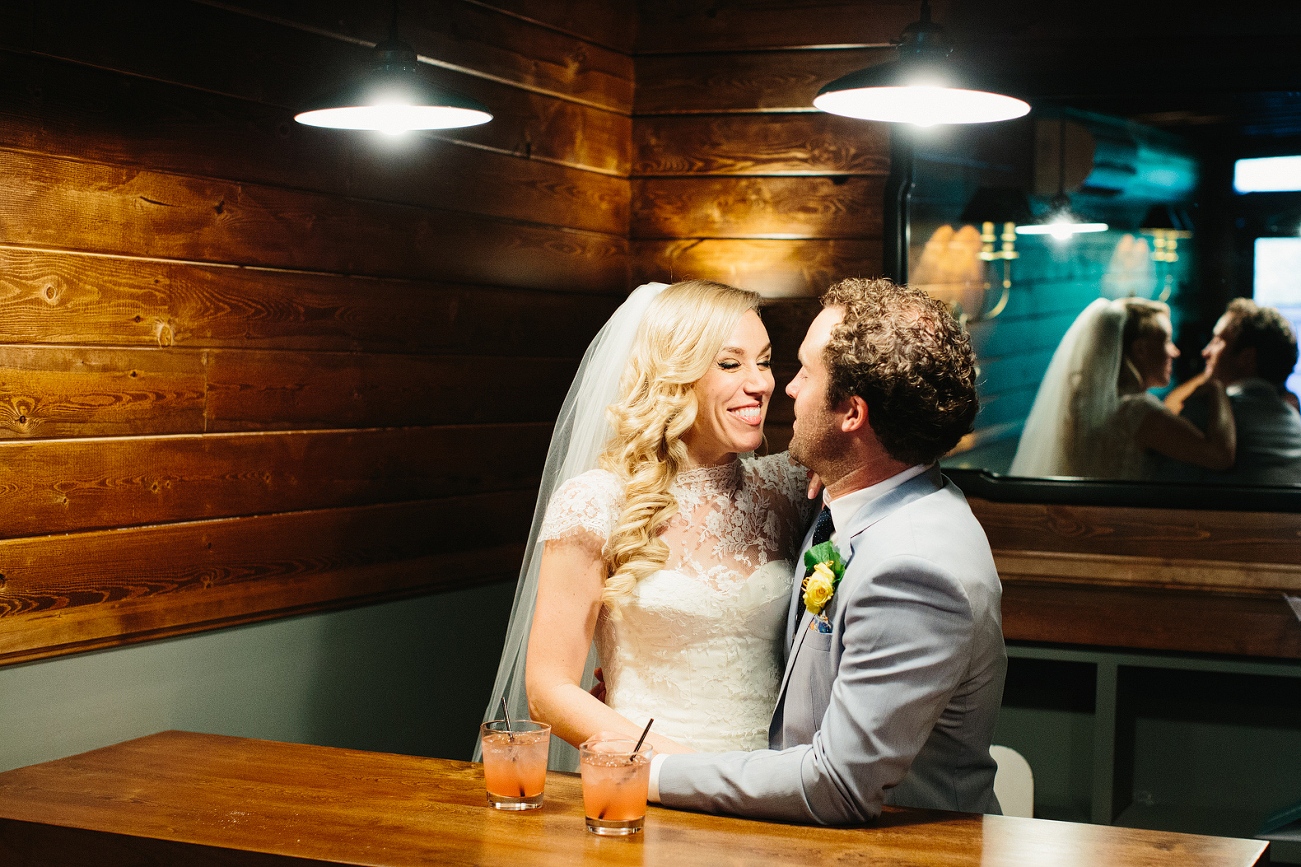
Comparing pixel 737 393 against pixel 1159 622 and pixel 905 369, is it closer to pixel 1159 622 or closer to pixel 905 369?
pixel 905 369

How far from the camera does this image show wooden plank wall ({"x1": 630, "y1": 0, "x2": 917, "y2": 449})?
369 centimetres

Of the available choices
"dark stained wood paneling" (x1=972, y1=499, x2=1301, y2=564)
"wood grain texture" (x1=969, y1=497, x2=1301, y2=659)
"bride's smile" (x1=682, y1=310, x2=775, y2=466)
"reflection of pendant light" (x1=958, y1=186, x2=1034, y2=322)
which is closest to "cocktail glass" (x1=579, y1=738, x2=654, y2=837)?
"bride's smile" (x1=682, y1=310, x2=775, y2=466)

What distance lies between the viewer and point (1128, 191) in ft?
11.6

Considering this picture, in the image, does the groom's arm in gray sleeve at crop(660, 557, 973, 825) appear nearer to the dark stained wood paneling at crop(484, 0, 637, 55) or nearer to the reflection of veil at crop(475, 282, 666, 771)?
the reflection of veil at crop(475, 282, 666, 771)

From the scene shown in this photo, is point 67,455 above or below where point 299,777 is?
above

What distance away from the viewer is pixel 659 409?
2.31 m

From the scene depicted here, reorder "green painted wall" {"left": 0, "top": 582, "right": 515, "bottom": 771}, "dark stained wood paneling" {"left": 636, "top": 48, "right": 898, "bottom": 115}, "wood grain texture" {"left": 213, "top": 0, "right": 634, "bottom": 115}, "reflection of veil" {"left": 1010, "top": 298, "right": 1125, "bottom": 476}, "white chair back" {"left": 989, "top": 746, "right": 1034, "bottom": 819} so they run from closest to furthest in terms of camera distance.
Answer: "green painted wall" {"left": 0, "top": 582, "right": 515, "bottom": 771}, "white chair back" {"left": 989, "top": 746, "right": 1034, "bottom": 819}, "wood grain texture" {"left": 213, "top": 0, "right": 634, "bottom": 115}, "reflection of veil" {"left": 1010, "top": 298, "right": 1125, "bottom": 476}, "dark stained wood paneling" {"left": 636, "top": 48, "right": 898, "bottom": 115}

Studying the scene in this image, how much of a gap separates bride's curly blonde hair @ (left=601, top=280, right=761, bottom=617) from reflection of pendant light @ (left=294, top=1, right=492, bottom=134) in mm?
590

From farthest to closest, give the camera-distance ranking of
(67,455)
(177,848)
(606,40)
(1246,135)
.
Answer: (606,40) → (1246,135) → (67,455) → (177,848)

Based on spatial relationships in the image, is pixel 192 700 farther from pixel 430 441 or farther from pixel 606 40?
pixel 606 40

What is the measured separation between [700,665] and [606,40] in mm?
2305

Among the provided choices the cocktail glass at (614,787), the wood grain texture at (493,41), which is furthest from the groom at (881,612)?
the wood grain texture at (493,41)

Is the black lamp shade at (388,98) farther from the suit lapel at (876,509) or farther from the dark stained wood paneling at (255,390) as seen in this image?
the suit lapel at (876,509)

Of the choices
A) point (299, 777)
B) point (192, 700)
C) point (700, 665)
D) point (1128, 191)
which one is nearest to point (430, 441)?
point (192, 700)
